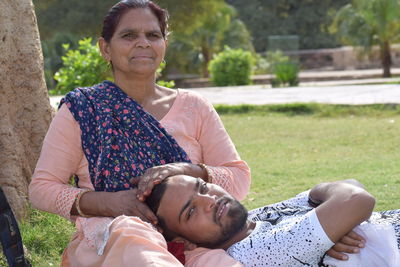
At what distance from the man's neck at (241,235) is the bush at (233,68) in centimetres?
1914

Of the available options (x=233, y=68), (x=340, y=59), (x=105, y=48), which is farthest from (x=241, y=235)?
(x=340, y=59)

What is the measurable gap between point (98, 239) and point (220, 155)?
84cm

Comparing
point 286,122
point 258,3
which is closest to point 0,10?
point 286,122

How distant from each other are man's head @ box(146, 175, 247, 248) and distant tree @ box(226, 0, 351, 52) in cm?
3358

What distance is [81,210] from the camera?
2.93 meters

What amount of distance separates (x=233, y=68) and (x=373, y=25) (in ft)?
18.5

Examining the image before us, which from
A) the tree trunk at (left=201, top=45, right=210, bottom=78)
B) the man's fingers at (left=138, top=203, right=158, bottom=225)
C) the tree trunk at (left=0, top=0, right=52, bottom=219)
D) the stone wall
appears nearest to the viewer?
the man's fingers at (left=138, top=203, right=158, bottom=225)

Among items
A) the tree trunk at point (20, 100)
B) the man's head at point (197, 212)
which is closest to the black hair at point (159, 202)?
the man's head at point (197, 212)

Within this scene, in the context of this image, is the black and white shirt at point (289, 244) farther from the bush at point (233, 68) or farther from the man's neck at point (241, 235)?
the bush at point (233, 68)

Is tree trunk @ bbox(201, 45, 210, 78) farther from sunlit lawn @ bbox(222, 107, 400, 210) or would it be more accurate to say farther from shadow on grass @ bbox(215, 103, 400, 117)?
sunlit lawn @ bbox(222, 107, 400, 210)

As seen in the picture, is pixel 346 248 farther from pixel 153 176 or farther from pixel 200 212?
pixel 153 176

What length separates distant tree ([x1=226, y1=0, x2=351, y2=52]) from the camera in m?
35.5

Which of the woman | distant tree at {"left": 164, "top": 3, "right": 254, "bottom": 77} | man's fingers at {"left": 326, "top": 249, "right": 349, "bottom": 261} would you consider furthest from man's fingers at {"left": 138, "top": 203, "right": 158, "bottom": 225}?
distant tree at {"left": 164, "top": 3, "right": 254, "bottom": 77}

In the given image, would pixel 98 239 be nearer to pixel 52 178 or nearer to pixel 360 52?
pixel 52 178
